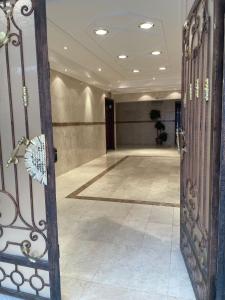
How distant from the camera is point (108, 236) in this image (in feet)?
8.82

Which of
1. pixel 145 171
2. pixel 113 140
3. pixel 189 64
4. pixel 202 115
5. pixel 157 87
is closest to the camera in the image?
pixel 202 115

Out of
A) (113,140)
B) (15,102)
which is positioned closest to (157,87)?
(113,140)

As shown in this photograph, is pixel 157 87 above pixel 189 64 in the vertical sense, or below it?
above

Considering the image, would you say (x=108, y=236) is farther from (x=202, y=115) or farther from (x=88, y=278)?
(x=202, y=115)

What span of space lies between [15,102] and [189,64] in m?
1.36

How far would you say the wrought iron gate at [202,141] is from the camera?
1284 mm

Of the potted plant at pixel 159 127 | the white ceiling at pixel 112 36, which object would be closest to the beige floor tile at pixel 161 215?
the white ceiling at pixel 112 36

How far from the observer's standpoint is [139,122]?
41.8 feet

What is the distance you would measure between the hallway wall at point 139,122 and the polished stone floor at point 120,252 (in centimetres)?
888

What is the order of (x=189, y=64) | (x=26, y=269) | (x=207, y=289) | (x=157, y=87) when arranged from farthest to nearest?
(x=157, y=87) < (x=189, y=64) < (x=26, y=269) < (x=207, y=289)

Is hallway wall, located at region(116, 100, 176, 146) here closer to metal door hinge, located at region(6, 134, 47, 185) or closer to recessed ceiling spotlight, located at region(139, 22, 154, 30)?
recessed ceiling spotlight, located at region(139, 22, 154, 30)

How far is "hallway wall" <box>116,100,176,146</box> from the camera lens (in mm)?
12312

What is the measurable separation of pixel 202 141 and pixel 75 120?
17.6ft

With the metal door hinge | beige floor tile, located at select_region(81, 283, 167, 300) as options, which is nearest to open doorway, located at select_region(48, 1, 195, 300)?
beige floor tile, located at select_region(81, 283, 167, 300)
